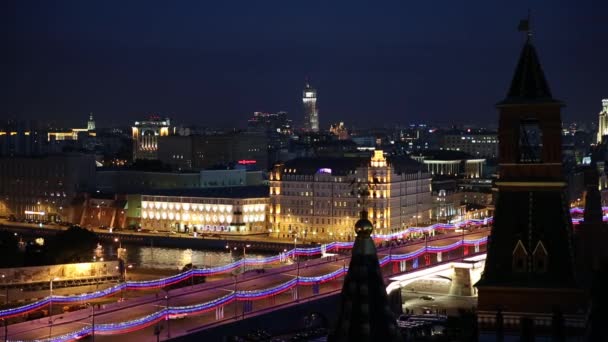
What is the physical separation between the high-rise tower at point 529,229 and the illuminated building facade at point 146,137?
83.5 metres

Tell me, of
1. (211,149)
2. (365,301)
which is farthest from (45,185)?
(365,301)

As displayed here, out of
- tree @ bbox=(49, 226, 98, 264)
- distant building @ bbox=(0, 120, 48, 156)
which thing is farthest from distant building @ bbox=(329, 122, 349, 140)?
tree @ bbox=(49, 226, 98, 264)

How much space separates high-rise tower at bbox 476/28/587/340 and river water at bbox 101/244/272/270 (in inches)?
1231

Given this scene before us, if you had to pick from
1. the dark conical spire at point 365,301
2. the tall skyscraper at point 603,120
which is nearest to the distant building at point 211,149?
the tall skyscraper at point 603,120

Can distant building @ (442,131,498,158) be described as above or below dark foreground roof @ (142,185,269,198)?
above

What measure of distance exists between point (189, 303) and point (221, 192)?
31459 millimetres

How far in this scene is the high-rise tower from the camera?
914 cm

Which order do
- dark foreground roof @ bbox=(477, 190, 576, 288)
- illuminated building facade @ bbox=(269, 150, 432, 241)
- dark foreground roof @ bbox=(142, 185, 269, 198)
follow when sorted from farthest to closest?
dark foreground roof @ bbox=(142, 185, 269, 198)
illuminated building facade @ bbox=(269, 150, 432, 241)
dark foreground roof @ bbox=(477, 190, 576, 288)

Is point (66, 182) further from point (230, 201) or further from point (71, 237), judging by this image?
point (71, 237)

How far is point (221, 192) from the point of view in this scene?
5481cm

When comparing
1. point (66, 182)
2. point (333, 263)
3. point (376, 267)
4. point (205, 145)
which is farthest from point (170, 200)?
point (376, 267)

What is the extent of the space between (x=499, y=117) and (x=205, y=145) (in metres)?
80.1

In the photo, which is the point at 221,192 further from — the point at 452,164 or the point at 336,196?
the point at 452,164

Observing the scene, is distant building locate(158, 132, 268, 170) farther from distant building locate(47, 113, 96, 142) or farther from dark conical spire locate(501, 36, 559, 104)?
dark conical spire locate(501, 36, 559, 104)
